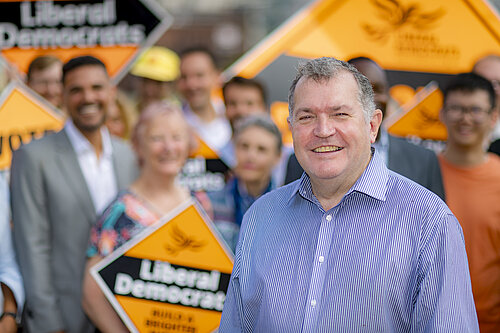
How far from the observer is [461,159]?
3.58 metres

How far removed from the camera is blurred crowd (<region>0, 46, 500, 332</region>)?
3096mm

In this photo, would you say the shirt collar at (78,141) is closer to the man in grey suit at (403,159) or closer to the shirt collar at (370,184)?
the man in grey suit at (403,159)

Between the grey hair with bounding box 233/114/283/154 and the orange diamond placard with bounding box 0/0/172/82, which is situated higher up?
the orange diamond placard with bounding box 0/0/172/82

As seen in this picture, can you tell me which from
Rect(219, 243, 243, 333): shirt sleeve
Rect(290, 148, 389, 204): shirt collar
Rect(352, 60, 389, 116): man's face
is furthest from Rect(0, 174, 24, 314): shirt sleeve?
Rect(352, 60, 389, 116): man's face

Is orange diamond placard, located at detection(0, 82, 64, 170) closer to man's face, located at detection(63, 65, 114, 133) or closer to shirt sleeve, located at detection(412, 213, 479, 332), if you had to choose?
man's face, located at detection(63, 65, 114, 133)

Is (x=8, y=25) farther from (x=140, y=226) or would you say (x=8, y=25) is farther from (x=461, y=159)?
(x=461, y=159)

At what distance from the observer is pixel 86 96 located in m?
3.73

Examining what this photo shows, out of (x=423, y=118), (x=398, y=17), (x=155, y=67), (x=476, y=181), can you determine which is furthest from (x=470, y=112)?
(x=155, y=67)

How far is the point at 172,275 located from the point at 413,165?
1294 mm

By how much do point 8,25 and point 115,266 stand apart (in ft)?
7.51

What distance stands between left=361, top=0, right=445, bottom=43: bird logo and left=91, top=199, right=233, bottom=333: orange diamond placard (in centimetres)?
203

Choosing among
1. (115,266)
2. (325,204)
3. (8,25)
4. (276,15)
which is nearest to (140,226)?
(115,266)

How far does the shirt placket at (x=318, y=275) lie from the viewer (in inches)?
75.8

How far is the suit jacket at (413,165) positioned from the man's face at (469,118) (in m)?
0.55
